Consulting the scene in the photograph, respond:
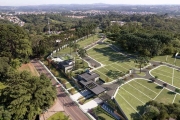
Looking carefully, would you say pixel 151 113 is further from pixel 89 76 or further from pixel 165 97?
pixel 89 76

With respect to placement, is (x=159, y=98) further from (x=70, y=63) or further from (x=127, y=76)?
(x=70, y=63)

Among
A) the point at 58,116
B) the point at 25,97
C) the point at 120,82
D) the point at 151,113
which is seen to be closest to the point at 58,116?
the point at 58,116

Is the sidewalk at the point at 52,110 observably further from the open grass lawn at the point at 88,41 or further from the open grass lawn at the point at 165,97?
the open grass lawn at the point at 88,41

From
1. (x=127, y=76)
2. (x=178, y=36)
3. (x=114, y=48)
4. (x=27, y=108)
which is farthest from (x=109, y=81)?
(x=178, y=36)

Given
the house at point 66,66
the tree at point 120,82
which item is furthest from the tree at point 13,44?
the tree at point 120,82

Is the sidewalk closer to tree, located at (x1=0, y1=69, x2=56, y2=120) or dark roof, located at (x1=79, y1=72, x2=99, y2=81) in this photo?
tree, located at (x1=0, y1=69, x2=56, y2=120)

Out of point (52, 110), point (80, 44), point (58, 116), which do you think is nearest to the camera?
point (58, 116)
